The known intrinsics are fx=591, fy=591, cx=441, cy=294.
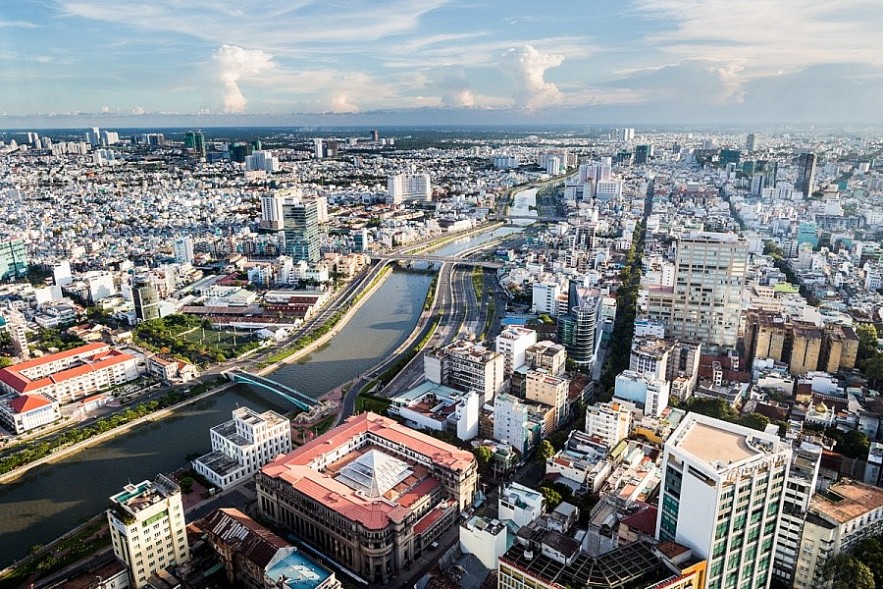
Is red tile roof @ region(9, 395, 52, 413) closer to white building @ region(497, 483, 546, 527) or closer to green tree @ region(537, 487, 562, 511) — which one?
white building @ region(497, 483, 546, 527)

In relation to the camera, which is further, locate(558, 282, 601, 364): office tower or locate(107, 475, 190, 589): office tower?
locate(558, 282, 601, 364): office tower

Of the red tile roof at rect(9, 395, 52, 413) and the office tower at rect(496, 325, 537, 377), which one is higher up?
the office tower at rect(496, 325, 537, 377)

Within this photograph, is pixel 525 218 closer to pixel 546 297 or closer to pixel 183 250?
pixel 546 297

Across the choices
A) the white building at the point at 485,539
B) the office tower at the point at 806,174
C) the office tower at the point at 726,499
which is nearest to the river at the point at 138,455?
the white building at the point at 485,539

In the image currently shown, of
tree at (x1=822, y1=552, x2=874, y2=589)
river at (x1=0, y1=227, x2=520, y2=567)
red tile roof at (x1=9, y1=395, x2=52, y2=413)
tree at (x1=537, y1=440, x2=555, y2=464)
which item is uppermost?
tree at (x1=822, y1=552, x2=874, y2=589)

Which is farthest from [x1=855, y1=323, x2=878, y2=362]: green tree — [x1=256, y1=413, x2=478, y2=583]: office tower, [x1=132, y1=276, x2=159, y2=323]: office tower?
[x1=132, y1=276, x2=159, y2=323]: office tower

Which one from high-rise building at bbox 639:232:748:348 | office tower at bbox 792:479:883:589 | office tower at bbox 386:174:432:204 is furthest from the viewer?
office tower at bbox 386:174:432:204

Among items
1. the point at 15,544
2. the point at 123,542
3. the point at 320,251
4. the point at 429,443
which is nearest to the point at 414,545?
the point at 429,443

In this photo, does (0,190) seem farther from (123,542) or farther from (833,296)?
(833,296)
